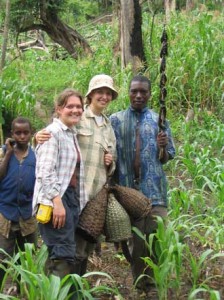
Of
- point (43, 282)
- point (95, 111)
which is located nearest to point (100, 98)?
point (95, 111)

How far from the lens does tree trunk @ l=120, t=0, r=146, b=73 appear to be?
8898 millimetres

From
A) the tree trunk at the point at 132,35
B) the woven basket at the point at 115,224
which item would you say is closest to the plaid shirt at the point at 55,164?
the woven basket at the point at 115,224

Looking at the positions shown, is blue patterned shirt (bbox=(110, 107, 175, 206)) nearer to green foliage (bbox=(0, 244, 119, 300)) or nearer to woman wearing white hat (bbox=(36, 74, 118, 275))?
woman wearing white hat (bbox=(36, 74, 118, 275))

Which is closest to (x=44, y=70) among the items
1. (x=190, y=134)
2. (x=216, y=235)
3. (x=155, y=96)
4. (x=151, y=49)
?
(x=151, y=49)

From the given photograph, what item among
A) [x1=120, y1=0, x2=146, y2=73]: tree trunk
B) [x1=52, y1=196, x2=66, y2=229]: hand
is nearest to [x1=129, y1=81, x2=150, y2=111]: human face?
[x1=52, y1=196, x2=66, y2=229]: hand

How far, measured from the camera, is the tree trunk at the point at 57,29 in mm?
11258

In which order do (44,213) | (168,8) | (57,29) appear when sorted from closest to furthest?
1. (44,213)
2. (57,29)
3. (168,8)

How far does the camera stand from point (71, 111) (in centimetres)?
355

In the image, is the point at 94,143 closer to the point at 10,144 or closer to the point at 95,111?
the point at 95,111

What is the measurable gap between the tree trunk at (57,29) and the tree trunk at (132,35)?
2.62 m

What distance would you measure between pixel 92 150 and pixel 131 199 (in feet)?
1.41

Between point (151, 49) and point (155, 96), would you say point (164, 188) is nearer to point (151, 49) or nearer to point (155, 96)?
point (155, 96)

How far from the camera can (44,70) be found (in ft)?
42.2

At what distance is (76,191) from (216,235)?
4.58 ft
